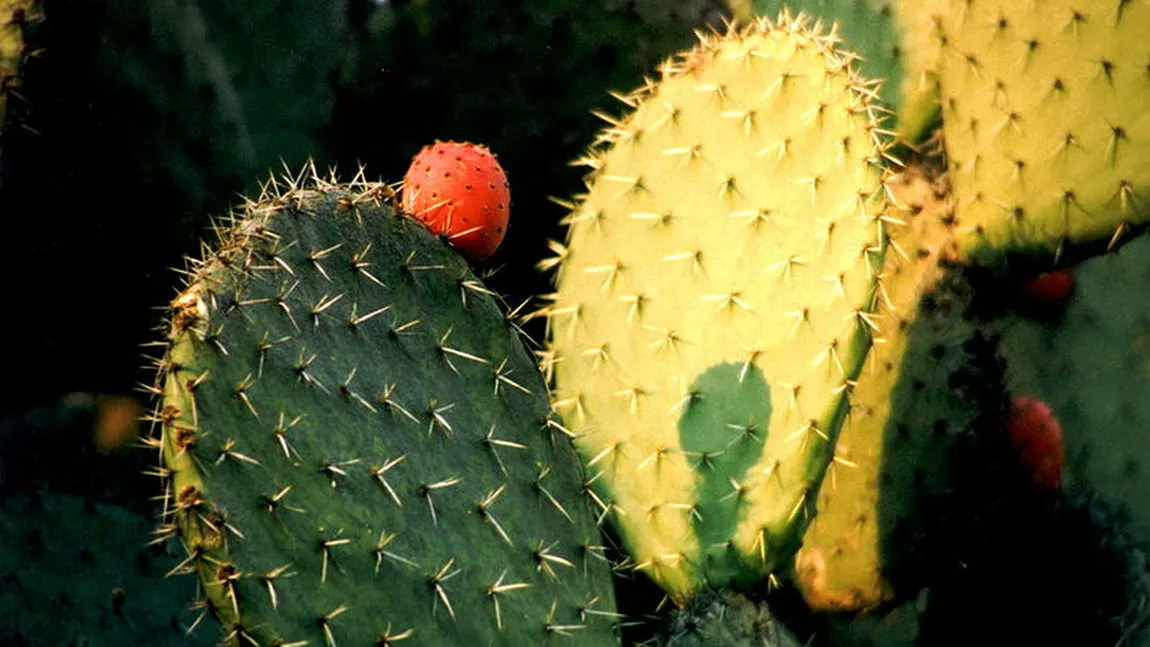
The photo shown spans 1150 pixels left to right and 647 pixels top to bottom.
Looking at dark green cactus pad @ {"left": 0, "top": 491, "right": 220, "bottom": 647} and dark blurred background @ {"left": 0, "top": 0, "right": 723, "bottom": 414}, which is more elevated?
dark blurred background @ {"left": 0, "top": 0, "right": 723, "bottom": 414}

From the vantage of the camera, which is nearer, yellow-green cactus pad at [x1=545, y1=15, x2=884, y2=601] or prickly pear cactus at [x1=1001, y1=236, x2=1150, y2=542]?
yellow-green cactus pad at [x1=545, y1=15, x2=884, y2=601]

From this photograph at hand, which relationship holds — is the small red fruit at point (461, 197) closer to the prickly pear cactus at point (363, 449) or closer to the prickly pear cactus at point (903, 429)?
the prickly pear cactus at point (363, 449)

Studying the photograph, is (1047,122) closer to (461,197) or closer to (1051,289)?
(1051,289)

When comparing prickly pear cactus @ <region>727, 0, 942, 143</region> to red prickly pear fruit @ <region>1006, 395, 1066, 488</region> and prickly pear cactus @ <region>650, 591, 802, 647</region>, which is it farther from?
prickly pear cactus @ <region>650, 591, 802, 647</region>

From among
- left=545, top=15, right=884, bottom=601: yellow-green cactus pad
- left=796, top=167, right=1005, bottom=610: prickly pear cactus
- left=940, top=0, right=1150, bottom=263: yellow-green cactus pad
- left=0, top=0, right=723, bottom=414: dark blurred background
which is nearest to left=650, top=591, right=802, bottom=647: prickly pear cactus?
left=545, top=15, right=884, bottom=601: yellow-green cactus pad

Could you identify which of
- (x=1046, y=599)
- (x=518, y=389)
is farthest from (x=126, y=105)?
(x=1046, y=599)

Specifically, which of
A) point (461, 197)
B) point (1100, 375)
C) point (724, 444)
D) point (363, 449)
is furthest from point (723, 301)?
point (1100, 375)
